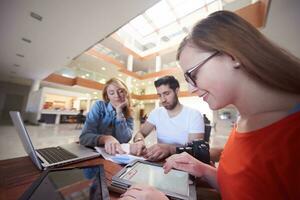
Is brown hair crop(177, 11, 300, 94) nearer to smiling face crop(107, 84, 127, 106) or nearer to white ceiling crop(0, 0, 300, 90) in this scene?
smiling face crop(107, 84, 127, 106)

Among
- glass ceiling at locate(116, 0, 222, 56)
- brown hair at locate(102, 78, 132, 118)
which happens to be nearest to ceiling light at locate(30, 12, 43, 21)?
brown hair at locate(102, 78, 132, 118)

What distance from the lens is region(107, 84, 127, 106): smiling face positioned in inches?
54.9

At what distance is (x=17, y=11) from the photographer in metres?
2.70

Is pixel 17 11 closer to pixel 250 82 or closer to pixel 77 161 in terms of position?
pixel 77 161

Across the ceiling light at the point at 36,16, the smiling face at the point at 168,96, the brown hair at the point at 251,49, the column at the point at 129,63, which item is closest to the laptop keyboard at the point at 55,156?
the brown hair at the point at 251,49

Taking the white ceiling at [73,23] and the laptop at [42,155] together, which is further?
the white ceiling at [73,23]

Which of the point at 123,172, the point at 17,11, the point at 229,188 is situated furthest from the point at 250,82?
the point at 17,11

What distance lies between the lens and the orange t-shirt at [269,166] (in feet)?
1.02

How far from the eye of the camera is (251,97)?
0.43m

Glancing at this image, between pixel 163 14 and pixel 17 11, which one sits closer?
pixel 17 11

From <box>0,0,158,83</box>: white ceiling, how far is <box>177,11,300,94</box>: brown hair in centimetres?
235

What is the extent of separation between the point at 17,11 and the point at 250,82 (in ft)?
13.4

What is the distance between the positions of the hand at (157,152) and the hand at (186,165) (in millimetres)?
196

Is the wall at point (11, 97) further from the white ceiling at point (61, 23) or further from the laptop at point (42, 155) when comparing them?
the laptop at point (42, 155)
